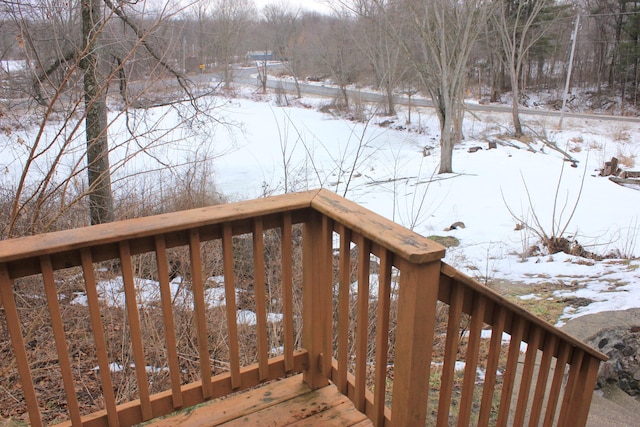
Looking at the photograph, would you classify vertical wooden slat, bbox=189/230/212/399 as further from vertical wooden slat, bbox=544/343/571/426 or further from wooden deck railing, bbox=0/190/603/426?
vertical wooden slat, bbox=544/343/571/426

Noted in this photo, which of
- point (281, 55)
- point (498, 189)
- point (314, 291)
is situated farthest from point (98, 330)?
point (281, 55)

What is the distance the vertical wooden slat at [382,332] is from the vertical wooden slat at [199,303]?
25.3 inches

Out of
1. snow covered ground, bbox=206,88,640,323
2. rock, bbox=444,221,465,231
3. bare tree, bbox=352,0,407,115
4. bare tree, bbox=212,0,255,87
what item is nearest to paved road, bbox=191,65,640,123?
bare tree, bbox=352,0,407,115

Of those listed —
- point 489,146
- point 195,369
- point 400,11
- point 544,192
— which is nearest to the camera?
point 195,369

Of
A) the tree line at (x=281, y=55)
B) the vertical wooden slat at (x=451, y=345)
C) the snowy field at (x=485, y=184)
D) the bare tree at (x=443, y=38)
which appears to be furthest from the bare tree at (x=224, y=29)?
the vertical wooden slat at (x=451, y=345)

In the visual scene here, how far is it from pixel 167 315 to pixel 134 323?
0.12 meters

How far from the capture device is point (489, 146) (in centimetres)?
1714

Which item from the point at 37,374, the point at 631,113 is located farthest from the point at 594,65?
the point at 37,374

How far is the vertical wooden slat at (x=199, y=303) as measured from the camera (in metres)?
1.79

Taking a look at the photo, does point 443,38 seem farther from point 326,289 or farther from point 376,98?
point 376,98

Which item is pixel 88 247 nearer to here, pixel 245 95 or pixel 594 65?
pixel 245 95

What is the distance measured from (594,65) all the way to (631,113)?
573 cm

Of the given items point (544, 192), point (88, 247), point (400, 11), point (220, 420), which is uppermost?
point (400, 11)

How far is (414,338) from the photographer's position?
5.00 ft
